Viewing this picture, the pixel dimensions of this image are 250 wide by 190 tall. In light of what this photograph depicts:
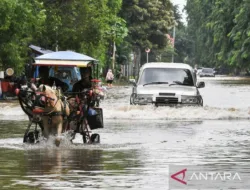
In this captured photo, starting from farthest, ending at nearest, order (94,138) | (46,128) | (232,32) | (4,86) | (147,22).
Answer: (232,32) < (147,22) < (4,86) < (94,138) < (46,128)

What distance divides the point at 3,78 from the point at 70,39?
1394cm

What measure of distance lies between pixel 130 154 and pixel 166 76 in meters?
14.7

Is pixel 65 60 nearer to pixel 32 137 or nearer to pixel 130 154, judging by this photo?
pixel 32 137

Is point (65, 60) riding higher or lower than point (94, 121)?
higher

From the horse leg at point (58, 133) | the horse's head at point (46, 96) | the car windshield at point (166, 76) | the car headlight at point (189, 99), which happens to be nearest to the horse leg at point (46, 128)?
the horse leg at point (58, 133)

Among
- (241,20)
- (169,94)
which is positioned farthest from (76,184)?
(241,20)

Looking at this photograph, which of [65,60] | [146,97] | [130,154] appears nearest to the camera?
[130,154]

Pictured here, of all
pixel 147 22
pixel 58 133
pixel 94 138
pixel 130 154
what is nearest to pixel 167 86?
pixel 94 138

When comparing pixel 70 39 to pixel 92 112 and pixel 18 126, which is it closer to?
pixel 18 126

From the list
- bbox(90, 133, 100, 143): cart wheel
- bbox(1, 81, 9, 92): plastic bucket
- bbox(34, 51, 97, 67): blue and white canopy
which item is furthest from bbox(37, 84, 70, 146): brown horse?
bbox(1, 81, 9, 92): plastic bucket

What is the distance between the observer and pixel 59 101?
20.0 m

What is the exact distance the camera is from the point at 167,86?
32844mm

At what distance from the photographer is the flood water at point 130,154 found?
46.4 feet

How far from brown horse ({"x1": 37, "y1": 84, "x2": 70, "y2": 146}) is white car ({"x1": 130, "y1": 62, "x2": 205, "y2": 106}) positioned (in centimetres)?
1238
